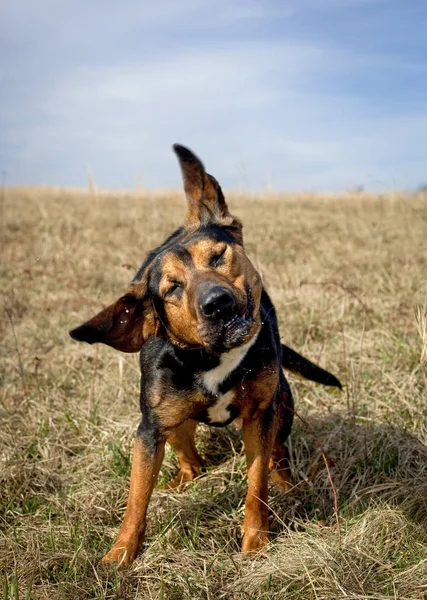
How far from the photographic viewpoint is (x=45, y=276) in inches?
369

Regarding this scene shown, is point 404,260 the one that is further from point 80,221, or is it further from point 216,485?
point 80,221

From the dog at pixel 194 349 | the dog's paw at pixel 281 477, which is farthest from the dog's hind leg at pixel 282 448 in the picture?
the dog at pixel 194 349

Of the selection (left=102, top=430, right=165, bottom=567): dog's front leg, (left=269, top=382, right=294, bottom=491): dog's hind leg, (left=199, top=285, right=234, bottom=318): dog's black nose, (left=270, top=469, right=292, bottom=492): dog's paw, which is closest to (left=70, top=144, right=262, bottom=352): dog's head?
(left=199, top=285, right=234, bottom=318): dog's black nose

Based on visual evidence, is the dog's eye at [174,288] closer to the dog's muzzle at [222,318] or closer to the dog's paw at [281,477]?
the dog's muzzle at [222,318]

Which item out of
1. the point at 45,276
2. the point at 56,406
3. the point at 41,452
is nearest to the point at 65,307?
the point at 45,276

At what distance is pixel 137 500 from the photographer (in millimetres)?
3018

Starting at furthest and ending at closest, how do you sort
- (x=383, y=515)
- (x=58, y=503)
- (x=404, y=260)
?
(x=404, y=260) < (x=58, y=503) < (x=383, y=515)

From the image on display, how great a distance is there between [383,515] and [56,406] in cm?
262

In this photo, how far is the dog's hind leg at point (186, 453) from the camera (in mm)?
3746

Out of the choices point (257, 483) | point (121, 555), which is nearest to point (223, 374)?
point (257, 483)

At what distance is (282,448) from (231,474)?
0.36 m

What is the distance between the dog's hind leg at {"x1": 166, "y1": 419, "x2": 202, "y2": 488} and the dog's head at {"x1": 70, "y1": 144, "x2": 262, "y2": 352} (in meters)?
0.79

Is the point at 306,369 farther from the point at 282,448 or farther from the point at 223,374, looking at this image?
the point at 223,374

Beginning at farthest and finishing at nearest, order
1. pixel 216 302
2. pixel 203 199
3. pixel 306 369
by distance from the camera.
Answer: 1. pixel 306 369
2. pixel 203 199
3. pixel 216 302
